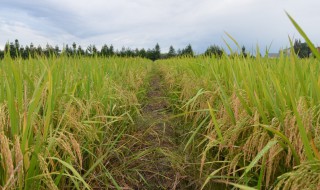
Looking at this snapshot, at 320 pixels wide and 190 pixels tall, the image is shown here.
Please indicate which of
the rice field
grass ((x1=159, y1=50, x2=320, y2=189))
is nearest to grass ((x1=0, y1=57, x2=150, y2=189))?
the rice field

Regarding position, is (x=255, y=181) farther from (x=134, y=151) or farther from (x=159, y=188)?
(x=134, y=151)

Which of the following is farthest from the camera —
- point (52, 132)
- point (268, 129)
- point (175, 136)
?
point (175, 136)

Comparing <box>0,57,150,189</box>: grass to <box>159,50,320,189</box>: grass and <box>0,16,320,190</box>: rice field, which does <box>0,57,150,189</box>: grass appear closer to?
<box>0,16,320,190</box>: rice field

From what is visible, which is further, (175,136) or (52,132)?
(175,136)

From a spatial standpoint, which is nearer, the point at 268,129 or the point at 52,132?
the point at 268,129

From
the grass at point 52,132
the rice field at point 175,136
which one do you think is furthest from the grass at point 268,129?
the grass at point 52,132

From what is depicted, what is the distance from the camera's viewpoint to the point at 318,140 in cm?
123

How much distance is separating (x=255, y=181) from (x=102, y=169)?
1.05m

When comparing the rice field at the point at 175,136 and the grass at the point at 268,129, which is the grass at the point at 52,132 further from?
the grass at the point at 268,129

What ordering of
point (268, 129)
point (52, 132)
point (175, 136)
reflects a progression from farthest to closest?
point (175, 136), point (52, 132), point (268, 129)

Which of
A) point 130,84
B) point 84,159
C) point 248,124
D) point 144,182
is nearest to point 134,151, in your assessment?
point 144,182

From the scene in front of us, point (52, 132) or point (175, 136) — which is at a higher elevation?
point (52, 132)

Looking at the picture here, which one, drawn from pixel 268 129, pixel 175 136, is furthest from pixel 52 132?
pixel 175 136

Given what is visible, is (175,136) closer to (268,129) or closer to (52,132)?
(52,132)
